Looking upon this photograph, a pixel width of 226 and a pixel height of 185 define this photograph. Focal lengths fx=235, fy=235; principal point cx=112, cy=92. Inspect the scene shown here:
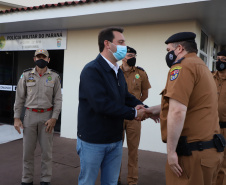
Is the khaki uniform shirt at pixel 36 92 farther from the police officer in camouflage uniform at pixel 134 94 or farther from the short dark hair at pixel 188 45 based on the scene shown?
the short dark hair at pixel 188 45

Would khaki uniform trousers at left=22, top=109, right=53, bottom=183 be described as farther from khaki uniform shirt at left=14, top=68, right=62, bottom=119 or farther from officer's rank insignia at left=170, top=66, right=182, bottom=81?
officer's rank insignia at left=170, top=66, right=182, bottom=81

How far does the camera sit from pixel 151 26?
5422 millimetres

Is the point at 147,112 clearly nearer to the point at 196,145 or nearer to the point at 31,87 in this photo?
the point at 196,145

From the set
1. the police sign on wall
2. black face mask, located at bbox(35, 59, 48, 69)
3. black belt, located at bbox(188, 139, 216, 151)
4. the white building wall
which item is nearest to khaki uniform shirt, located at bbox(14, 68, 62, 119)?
black face mask, located at bbox(35, 59, 48, 69)

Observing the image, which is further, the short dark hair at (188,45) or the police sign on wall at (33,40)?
the police sign on wall at (33,40)

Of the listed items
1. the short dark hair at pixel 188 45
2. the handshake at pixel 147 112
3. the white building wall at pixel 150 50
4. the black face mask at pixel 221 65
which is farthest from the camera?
the white building wall at pixel 150 50

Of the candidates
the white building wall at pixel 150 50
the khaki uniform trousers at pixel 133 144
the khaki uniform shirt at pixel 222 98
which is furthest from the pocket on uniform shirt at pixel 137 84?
the white building wall at pixel 150 50

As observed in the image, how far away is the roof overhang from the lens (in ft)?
14.4

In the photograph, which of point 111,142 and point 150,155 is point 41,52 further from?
point 150,155

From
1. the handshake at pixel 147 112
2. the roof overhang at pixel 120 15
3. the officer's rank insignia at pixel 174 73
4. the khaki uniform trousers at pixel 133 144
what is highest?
the roof overhang at pixel 120 15

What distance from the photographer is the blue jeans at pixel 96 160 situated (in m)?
2.14

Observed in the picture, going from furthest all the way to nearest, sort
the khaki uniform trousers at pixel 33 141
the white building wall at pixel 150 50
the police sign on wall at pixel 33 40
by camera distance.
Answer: the police sign on wall at pixel 33 40
the white building wall at pixel 150 50
the khaki uniform trousers at pixel 33 141

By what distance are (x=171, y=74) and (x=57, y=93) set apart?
7.21 feet

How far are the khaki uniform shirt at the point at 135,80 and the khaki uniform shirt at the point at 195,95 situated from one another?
204cm
